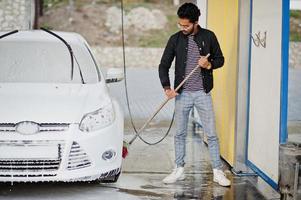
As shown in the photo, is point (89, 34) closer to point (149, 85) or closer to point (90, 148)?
point (149, 85)

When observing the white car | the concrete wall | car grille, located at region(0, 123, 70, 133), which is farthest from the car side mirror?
the concrete wall

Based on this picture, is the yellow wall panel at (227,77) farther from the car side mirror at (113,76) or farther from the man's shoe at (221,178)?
the car side mirror at (113,76)

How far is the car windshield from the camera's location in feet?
21.7

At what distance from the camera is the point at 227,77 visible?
729cm

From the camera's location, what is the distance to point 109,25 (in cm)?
2797

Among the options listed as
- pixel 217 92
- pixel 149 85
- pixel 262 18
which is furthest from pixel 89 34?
Result: pixel 262 18

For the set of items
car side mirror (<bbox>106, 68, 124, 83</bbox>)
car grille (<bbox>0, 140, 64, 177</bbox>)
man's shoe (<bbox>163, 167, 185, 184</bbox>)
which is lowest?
man's shoe (<bbox>163, 167, 185, 184</bbox>)

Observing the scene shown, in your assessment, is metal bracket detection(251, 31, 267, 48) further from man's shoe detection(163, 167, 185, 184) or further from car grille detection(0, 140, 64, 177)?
car grille detection(0, 140, 64, 177)

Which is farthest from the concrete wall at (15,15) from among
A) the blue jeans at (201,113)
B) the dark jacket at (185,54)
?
the blue jeans at (201,113)

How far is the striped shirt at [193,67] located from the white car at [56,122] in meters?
0.81

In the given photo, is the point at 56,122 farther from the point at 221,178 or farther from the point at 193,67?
the point at 221,178

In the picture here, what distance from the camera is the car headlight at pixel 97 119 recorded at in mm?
5777

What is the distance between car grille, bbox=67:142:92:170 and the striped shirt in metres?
1.32

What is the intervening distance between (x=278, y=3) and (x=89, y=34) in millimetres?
22226
